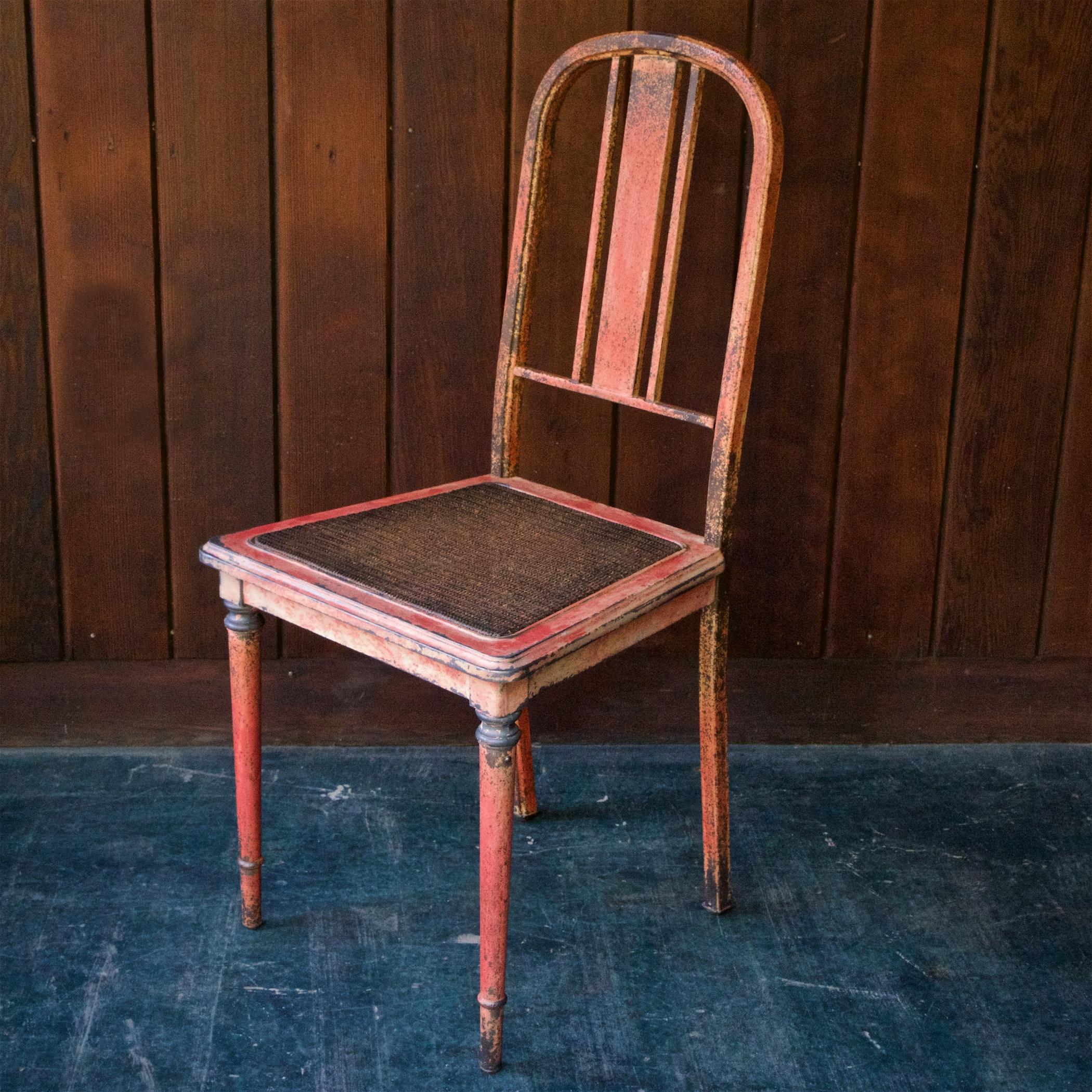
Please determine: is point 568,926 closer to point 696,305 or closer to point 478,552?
point 478,552

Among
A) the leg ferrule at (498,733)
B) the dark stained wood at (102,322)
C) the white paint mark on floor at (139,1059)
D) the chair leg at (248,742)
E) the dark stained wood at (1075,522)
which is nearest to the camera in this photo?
the leg ferrule at (498,733)

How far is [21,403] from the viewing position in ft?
6.21

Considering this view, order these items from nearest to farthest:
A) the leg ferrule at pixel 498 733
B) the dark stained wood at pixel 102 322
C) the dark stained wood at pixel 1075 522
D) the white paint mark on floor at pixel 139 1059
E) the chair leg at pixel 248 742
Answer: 1. the leg ferrule at pixel 498 733
2. the white paint mark on floor at pixel 139 1059
3. the chair leg at pixel 248 742
4. the dark stained wood at pixel 102 322
5. the dark stained wood at pixel 1075 522

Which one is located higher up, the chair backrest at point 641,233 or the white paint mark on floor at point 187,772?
the chair backrest at point 641,233

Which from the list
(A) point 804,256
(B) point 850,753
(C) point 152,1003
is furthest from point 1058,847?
(C) point 152,1003

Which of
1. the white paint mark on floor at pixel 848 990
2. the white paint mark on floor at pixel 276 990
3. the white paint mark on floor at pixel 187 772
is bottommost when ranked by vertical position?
the white paint mark on floor at pixel 276 990

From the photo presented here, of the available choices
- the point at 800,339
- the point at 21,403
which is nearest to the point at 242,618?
the point at 21,403

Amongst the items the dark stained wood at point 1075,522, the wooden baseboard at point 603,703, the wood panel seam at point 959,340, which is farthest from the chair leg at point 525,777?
the dark stained wood at point 1075,522

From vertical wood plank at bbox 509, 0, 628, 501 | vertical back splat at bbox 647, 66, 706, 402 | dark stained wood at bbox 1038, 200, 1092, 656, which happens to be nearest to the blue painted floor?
dark stained wood at bbox 1038, 200, 1092, 656

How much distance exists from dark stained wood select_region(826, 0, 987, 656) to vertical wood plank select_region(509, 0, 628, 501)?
371 millimetres

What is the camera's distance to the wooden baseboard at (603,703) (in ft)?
6.63

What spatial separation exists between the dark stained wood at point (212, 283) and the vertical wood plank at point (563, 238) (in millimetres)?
358

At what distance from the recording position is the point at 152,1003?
150cm

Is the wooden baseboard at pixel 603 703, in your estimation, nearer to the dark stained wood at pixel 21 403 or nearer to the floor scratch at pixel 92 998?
the dark stained wood at pixel 21 403
